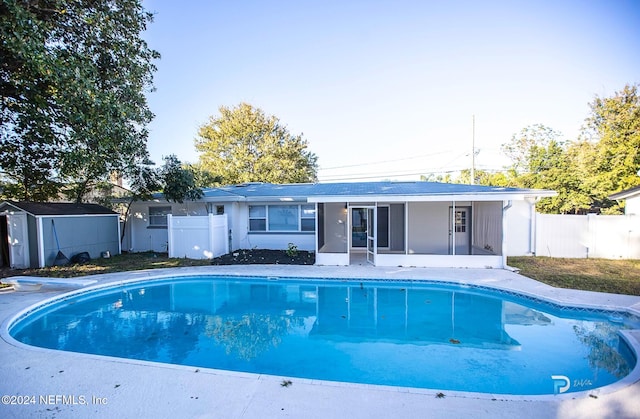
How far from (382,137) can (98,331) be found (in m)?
24.5

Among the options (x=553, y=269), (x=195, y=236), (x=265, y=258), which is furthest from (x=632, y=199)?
(x=195, y=236)

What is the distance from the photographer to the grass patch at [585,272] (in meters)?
7.47

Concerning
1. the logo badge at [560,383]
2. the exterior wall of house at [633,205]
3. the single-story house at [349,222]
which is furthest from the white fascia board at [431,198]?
the logo badge at [560,383]

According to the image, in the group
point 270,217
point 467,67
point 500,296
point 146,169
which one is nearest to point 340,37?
point 467,67

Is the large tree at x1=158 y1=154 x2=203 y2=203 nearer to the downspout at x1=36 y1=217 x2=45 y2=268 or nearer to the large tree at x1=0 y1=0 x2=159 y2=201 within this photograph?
the large tree at x1=0 y1=0 x2=159 y2=201

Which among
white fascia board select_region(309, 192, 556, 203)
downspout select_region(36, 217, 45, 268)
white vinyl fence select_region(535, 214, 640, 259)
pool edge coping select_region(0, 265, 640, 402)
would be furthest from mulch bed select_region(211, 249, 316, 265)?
white vinyl fence select_region(535, 214, 640, 259)

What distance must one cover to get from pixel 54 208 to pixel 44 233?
4.54 feet

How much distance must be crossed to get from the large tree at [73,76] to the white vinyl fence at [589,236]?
15.5m

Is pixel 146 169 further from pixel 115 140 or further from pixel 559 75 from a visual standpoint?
pixel 559 75

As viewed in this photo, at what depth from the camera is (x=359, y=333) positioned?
5.73 metres

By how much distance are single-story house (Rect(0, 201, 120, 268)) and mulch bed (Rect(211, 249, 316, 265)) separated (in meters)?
5.58

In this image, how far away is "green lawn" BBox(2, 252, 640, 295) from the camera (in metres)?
7.69

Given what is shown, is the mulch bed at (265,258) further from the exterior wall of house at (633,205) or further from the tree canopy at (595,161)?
the tree canopy at (595,161)

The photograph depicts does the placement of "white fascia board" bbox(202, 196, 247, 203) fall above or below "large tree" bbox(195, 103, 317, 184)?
below
